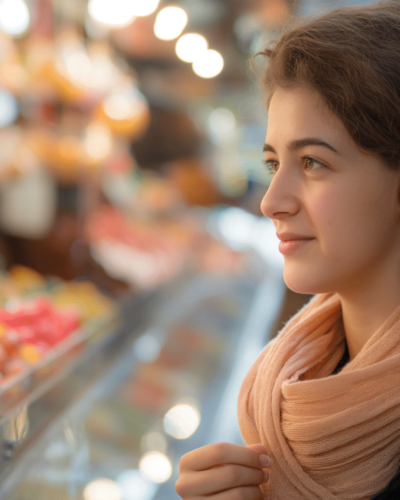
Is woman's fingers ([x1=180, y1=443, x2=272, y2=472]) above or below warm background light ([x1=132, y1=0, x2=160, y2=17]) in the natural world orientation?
below

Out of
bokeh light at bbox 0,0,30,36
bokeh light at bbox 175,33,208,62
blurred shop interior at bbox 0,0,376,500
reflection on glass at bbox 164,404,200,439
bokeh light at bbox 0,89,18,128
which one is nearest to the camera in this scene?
blurred shop interior at bbox 0,0,376,500

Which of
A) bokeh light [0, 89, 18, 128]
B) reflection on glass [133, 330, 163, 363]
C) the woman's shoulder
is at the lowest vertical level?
the woman's shoulder

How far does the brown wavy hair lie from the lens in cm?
64

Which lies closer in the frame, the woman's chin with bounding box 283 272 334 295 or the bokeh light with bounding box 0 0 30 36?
the woman's chin with bounding box 283 272 334 295

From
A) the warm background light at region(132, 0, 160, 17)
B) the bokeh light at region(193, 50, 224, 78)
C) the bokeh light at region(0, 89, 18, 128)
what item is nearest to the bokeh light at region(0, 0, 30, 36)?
the bokeh light at region(0, 89, 18, 128)

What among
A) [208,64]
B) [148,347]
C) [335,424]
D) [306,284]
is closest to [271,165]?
[306,284]

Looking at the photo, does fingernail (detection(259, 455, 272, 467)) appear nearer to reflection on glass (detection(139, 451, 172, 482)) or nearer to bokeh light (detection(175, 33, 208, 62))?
reflection on glass (detection(139, 451, 172, 482))

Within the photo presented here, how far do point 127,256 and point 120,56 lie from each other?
1590mm

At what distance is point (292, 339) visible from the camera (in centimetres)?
79

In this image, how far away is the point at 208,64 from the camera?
3.14 metres

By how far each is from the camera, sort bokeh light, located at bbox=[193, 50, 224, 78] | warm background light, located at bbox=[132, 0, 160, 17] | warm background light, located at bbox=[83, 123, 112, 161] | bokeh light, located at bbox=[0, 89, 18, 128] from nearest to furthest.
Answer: warm background light, located at bbox=[132, 0, 160, 17] < bokeh light, located at bbox=[0, 89, 18, 128] < warm background light, located at bbox=[83, 123, 112, 161] < bokeh light, located at bbox=[193, 50, 224, 78]

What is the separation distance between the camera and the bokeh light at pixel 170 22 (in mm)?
2500

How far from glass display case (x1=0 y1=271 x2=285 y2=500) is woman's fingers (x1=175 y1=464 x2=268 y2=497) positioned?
367mm

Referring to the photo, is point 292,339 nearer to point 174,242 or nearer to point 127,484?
point 127,484
